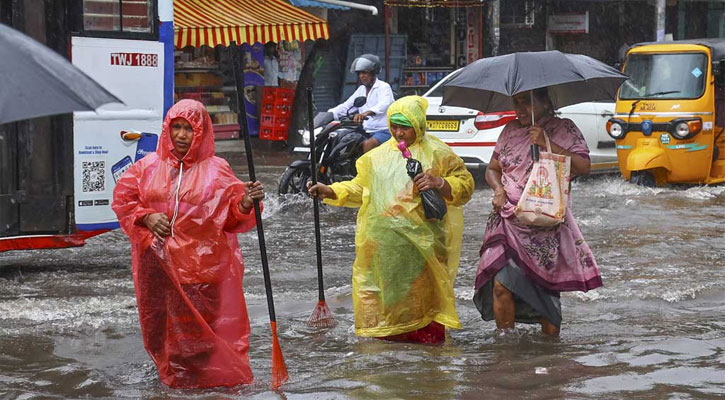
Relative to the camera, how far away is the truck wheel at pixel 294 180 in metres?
12.8

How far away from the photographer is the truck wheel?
12.8 meters

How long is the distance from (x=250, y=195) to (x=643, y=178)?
401 inches

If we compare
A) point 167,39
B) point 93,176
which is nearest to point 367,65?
point 167,39

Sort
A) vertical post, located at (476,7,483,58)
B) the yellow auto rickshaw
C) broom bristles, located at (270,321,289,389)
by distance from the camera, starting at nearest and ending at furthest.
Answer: broom bristles, located at (270,321,289,389), the yellow auto rickshaw, vertical post, located at (476,7,483,58)

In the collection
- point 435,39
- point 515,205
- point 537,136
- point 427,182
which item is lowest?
point 515,205

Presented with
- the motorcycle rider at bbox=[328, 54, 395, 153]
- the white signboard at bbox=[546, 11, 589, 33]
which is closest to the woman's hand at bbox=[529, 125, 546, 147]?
the motorcycle rider at bbox=[328, 54, 395, 153]

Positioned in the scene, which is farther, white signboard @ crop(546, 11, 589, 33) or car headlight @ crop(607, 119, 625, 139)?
white signboard @ crop(546, 11, 589, 33)

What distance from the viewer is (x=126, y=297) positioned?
26.5 feet

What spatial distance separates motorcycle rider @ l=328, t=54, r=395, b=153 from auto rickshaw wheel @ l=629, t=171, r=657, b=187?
387 centimetres

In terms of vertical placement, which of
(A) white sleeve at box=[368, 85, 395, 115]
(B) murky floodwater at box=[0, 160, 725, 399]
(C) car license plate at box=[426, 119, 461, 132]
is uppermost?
(A) white sleeve at box=[368, 85, 395, 115]

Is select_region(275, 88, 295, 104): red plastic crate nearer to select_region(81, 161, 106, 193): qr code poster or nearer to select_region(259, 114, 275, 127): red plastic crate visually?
select_region(259, 114, 275, 127): red plastic crate

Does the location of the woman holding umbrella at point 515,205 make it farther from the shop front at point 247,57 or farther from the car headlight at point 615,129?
the shop front at point 247,57

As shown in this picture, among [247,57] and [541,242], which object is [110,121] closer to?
[541,242]

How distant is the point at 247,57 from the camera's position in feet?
68.5
